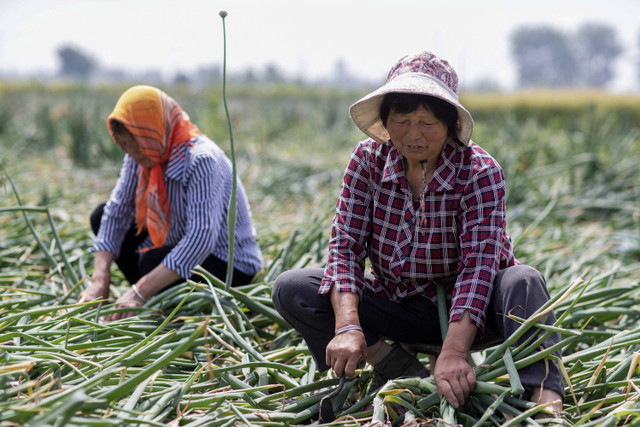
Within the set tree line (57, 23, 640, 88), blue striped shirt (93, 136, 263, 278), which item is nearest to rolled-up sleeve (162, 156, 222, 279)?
blue striped shirt (93, 136, 263, 278)

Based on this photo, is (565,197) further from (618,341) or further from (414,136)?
(414,136)

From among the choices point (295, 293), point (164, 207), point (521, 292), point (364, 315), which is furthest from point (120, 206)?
point (521, 292)

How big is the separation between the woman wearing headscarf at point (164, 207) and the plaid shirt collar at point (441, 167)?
0.69 meters

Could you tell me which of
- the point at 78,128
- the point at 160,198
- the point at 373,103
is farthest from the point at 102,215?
the point at 78,128

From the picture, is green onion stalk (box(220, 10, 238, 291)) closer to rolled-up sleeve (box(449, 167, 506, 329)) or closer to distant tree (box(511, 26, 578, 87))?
rolled-up sleeve (box(449, 167, 506, 329))

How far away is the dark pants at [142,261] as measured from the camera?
1969 mm

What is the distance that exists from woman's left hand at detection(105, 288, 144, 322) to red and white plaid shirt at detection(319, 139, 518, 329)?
68 centimetres

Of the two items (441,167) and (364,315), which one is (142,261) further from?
(441,167)

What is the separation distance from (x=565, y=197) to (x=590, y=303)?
6.72 ft

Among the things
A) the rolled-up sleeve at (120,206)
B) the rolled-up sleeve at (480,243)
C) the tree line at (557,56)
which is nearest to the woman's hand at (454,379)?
the rolled-up sleeve at (480,243)

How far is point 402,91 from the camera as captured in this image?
129cm

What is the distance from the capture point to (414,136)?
1.35 m

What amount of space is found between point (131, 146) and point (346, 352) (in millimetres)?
1057

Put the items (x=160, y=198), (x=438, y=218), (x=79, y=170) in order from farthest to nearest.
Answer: (x=79, y=170) → (x=160, y=198) → (x=438, y=218)
